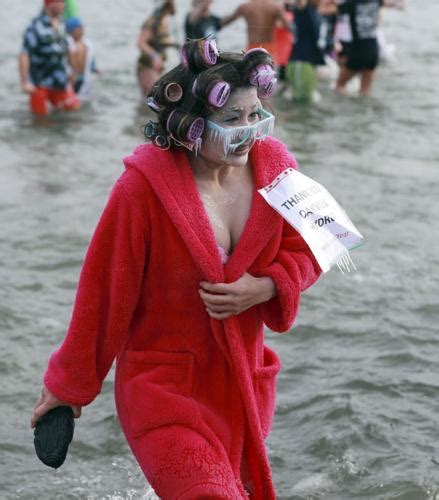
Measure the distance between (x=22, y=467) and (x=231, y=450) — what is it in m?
1.75

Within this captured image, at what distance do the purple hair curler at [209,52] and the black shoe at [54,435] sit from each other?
1.14 m

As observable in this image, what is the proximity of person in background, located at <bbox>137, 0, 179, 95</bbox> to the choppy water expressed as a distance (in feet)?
1.88

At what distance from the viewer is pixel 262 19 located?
13.3m

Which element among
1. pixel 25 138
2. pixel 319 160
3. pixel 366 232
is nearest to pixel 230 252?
pixel 366 232

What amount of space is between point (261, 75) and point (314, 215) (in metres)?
0.48

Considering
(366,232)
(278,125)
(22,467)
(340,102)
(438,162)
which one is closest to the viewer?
(22,467)

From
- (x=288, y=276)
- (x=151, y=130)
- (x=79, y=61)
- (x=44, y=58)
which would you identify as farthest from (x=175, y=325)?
A: (x=79, y=61)

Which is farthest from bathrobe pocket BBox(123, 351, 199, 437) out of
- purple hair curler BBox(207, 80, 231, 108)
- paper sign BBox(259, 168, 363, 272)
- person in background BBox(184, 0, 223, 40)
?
person in background BBox(184, 0, 223, 40)

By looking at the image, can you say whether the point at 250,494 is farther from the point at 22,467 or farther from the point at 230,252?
the point at 22,467

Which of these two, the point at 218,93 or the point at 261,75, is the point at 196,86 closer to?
the point at 218,93

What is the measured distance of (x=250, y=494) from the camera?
365cm

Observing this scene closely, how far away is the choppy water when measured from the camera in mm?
4988

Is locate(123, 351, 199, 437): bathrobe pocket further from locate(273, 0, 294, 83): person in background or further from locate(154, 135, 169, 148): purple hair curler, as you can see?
locate(273, 0, 294, 83): person in background

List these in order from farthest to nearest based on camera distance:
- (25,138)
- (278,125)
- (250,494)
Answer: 1. (278,125)
2. (25,138)
3. (250,494)
